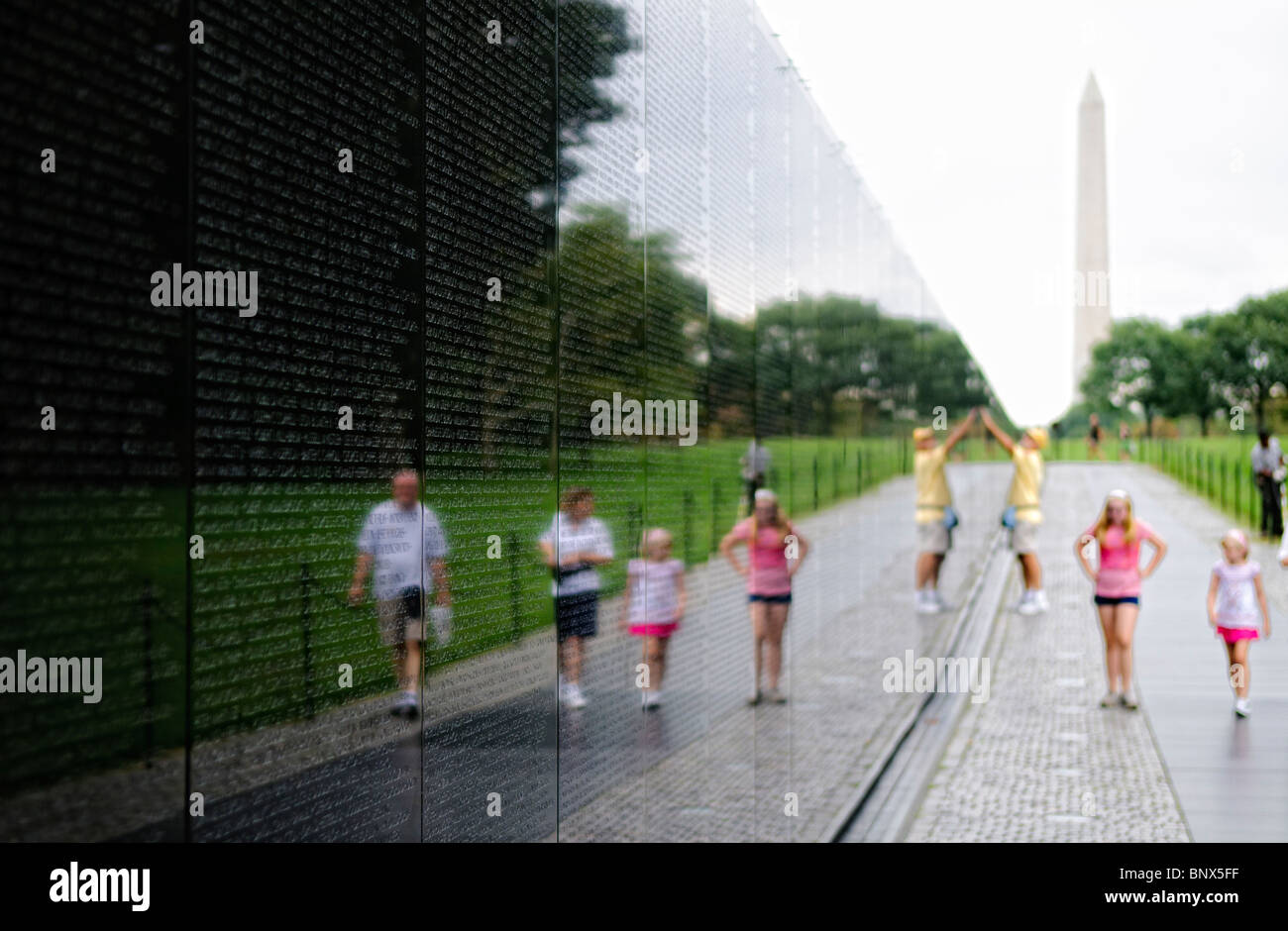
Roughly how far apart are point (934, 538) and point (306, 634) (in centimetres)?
1176

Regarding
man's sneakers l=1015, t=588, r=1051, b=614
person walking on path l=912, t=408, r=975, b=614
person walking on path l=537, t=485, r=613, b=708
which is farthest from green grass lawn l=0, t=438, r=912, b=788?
man's sneakers l=1015, t=588, r=1051, b=614

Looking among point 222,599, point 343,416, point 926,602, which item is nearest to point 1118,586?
point 926,602

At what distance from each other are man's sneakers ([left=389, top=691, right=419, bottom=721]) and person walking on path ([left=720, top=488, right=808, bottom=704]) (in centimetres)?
348

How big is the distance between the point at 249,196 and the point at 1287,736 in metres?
8.90

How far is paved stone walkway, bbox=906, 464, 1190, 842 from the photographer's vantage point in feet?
22.9

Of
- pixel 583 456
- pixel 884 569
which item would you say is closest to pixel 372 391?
pixel 583 456

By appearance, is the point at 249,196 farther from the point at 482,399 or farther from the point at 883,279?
the point at 883,279

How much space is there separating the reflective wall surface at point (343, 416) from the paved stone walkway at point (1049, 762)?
277 centimetres

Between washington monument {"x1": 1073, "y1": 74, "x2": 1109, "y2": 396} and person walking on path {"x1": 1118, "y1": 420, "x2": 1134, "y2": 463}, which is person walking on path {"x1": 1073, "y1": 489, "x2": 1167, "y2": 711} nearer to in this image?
person walking on path {"x1": 1118, "y1": 420, "x2": 1134, "y2": 463}

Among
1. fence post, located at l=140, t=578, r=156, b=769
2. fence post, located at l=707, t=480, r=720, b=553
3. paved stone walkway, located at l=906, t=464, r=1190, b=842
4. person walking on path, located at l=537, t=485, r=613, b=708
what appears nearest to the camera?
fence post, located at l=140, t=578, r=156, b=769

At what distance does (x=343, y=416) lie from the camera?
244 centimetres

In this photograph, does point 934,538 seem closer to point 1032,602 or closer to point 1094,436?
point 1032,602

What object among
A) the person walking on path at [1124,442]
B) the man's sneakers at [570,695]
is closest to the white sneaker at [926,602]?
the man's sneakers at [570,695]
